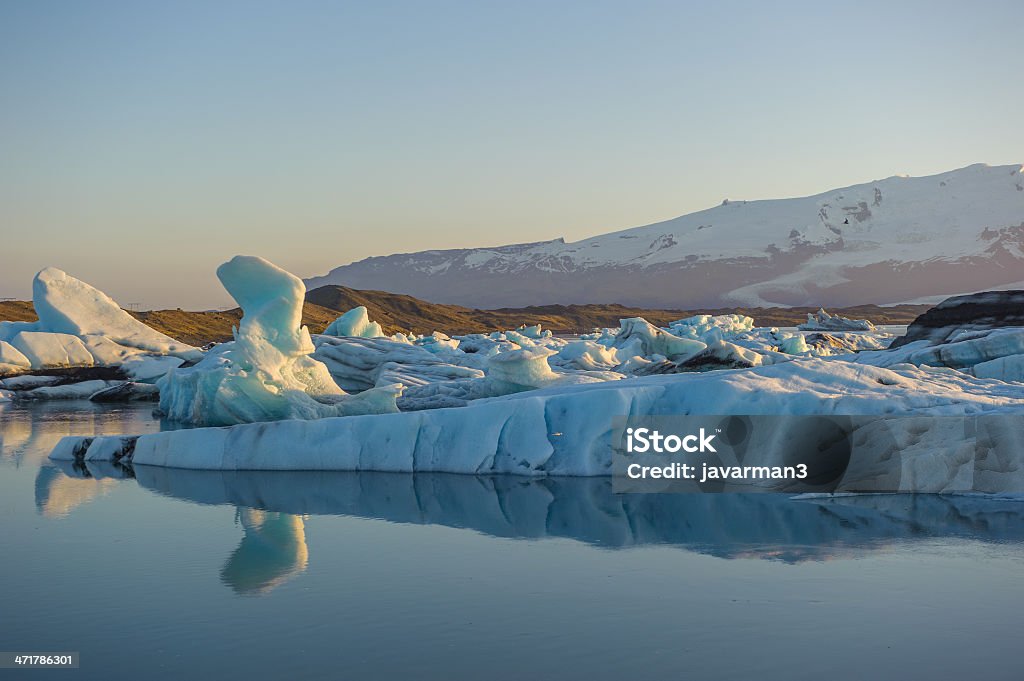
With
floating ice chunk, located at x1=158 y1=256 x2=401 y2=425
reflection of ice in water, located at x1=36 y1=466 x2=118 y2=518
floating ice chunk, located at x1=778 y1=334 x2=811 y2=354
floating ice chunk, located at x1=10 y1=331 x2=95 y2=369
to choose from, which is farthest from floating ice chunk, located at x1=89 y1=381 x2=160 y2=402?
floating ice chunk, located at x1=778 y1=334 x2=811 y2=354

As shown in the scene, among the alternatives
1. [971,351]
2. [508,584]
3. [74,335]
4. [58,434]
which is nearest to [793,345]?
[971,351]

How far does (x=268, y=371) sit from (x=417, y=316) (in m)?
78.4

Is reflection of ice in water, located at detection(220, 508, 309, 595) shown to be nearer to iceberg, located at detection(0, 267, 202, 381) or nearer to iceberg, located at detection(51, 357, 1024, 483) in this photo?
iceberg, located at detection(51, 357, 1024, 483)

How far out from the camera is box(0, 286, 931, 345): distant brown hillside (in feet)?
197

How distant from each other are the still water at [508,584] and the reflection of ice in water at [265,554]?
3cm

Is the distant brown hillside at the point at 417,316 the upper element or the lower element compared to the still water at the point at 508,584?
upper

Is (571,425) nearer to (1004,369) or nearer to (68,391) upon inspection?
(1004,369)

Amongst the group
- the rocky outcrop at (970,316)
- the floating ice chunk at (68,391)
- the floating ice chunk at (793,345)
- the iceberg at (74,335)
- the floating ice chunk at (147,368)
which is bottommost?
the floating ice chunk at (793,345)

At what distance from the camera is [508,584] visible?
6.15 meters

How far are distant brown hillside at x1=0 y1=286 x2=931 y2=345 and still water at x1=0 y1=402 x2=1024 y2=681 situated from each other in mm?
34855

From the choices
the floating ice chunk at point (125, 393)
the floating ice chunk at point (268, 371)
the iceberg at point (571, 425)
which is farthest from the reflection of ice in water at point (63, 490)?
the floating ice chunk at point (125, 393)

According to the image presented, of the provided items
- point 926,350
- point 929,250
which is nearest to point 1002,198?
point 929,250

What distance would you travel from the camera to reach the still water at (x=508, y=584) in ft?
15.5

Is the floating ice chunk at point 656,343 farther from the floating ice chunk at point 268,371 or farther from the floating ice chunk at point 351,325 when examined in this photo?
the floating ice chunk at point 268,371
